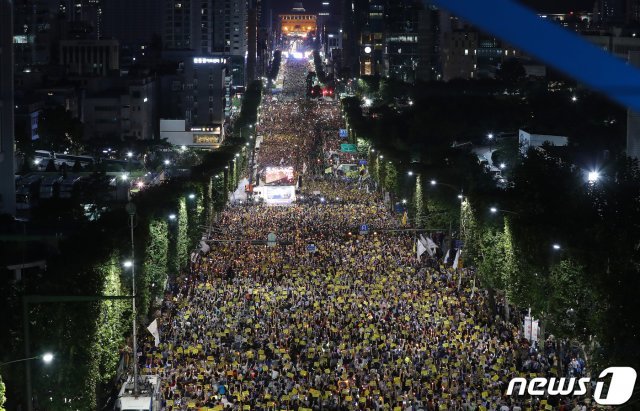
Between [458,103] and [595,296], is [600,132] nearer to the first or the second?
[458,103]

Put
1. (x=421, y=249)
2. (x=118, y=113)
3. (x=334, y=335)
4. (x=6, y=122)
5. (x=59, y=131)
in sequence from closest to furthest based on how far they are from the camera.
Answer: (x=334, y=335) → (x=421, y=249) → (x=6, y=122) → (x=59, y=131) → (x=118, y=113)

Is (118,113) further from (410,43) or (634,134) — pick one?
(410,43)

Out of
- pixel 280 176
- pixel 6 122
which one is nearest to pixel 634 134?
pixel 280 176

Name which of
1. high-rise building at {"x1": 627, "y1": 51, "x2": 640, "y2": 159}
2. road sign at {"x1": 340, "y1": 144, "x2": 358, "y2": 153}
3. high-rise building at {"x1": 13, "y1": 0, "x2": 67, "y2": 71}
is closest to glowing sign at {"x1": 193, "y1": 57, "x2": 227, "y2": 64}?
high-rise building at {"x1": 13, "y1": 0, "x2": 67, "y2": 71}

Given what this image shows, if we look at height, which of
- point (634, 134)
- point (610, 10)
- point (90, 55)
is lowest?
point (90, 55)

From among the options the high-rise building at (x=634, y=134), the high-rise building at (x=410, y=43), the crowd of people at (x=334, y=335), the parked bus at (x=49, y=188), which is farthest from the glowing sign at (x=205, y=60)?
the high-rise building at (x=634, y=134)

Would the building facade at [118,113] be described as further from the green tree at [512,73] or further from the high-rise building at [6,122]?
the high-rise building at [6,122]

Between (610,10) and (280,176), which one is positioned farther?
(610,10)
